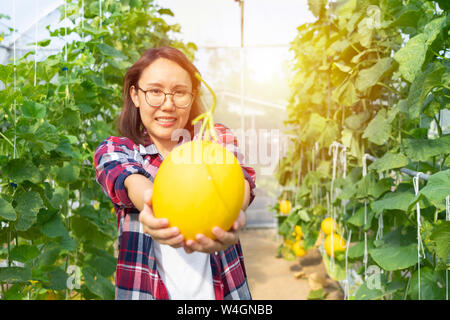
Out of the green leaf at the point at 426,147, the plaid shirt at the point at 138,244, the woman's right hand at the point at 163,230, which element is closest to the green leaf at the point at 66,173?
the plaid shirt at the point at 138,244

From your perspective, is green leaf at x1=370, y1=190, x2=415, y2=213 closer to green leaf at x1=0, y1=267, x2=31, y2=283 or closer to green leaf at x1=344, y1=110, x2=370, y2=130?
green leaf at x1=344, y1=110, x2=370, y2=130

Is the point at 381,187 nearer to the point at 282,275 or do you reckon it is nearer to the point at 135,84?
the point at 135,84

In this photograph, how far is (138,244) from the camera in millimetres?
974

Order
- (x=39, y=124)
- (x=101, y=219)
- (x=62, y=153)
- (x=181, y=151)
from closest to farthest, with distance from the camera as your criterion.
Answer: (x=181, y=151), (x=39, y=124), (x=62, y=153), (x=101, y=219)

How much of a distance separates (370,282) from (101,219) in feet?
4.21

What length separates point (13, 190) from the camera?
4.49ft

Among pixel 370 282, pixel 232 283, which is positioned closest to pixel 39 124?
pixel 232 283

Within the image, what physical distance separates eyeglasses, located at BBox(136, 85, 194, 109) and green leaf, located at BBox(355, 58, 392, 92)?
41.5 inches

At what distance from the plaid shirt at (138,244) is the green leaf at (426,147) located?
2.08 feet

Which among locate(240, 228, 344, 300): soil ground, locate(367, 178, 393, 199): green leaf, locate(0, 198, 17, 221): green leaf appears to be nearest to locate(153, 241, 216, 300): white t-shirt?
locate(0, 198, 17, 221): green leaf

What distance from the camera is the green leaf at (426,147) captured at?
1.28m

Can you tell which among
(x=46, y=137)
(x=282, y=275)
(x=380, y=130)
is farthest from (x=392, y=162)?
(x=282, y=275)
